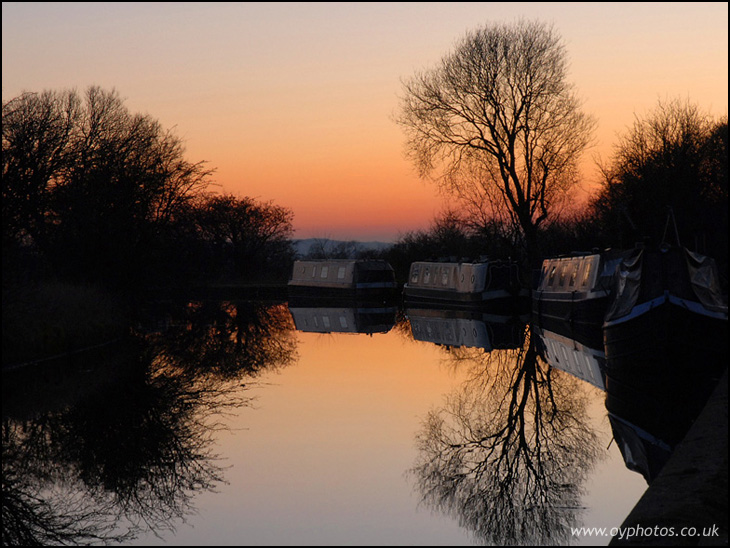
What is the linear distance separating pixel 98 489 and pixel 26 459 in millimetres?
1382

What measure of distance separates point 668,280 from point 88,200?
14.7 m

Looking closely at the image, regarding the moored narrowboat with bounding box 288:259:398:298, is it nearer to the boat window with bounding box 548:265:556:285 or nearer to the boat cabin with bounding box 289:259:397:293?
the boat cabin with bounding box 289:259:397:293

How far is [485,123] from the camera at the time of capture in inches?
1320

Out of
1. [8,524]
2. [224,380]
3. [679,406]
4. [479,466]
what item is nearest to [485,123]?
[224,380]

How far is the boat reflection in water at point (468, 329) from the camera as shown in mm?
20953

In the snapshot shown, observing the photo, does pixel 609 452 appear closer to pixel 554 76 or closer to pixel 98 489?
pixel 98 489

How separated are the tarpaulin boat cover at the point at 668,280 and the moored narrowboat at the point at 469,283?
16.1 metres

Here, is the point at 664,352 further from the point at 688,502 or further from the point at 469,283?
the point at 469,283

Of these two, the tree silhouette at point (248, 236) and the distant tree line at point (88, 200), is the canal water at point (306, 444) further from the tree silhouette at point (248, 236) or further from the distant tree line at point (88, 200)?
the tree silhouette at point (248, 236)

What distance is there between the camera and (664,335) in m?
14.0

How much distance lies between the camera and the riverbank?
206 inches

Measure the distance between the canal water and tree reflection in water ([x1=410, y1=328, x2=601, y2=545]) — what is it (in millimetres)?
27

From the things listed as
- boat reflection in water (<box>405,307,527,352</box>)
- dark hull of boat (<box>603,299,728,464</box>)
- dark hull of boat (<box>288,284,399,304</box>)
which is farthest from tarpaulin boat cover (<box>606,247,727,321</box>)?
dark hull of boat (<box>288,284,399,304</box>)

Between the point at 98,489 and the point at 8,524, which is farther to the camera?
the point at 98,489
